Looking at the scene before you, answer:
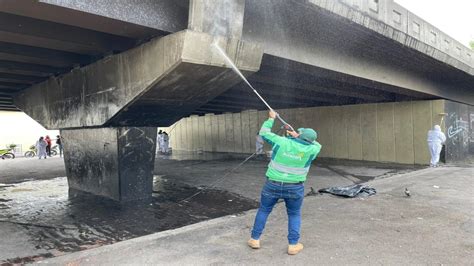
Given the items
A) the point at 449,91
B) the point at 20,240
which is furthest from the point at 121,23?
the point at 449,91

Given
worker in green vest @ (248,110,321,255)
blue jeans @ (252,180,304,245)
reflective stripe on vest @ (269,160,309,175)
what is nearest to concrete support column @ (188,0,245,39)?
worker in green vest @ (248,110,321,255)

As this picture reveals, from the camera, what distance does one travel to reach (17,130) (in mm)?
37344

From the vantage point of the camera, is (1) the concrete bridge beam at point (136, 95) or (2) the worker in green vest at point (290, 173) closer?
(2) the worker in green vest at point (290, 173)

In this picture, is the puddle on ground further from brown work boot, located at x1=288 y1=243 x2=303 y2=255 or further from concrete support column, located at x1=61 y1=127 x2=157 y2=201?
brown work boot, located at x1=288 y1=243 x2=303 y2=255

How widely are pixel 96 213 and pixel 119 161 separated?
4.44 ft

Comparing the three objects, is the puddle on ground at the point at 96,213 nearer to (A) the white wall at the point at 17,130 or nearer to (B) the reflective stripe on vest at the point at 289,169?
(B) the reflective stripe on vest at the point at 289,169

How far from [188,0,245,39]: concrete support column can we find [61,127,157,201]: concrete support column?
11.8 feet

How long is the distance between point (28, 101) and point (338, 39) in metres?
9.91

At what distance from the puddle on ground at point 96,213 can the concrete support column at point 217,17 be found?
352 cm

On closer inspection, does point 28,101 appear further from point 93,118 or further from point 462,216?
point 462,216

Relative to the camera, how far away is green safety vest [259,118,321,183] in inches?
180

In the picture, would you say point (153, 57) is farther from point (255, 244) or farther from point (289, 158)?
point (255, 244)

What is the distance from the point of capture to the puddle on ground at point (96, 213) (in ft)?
19.5

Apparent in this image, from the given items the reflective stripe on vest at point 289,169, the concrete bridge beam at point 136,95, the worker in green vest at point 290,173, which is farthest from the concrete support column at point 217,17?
the reflective stripe on vest at point 289,169
